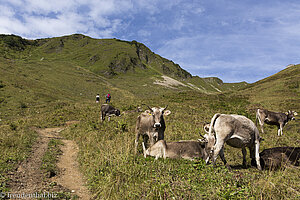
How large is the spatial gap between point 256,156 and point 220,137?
7.01 ft

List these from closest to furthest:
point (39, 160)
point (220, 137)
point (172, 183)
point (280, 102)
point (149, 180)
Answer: point (172, 183) < point (149, 180) < point (220, 137) < point (39, 160) < point (280, 102)

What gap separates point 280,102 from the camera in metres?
28.2

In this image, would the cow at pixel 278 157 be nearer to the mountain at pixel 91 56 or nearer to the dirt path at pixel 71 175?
the dirt path at pixel 71 175

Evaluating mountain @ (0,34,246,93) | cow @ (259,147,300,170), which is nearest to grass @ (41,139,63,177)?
cow @ (259,147,300,170)

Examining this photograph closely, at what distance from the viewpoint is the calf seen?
8483mm

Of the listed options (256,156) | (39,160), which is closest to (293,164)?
(256,156)

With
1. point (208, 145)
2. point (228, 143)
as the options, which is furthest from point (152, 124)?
point (228, 143)

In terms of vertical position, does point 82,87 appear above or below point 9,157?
above

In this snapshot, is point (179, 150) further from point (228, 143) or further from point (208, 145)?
point (228, 143)

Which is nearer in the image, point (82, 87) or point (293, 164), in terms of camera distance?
point (293, 164)

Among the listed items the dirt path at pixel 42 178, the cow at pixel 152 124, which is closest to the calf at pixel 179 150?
the cow at pixel 152 124

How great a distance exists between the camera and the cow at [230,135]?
293 inches

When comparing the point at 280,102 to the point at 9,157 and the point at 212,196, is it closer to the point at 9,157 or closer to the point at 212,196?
the point at 212,196

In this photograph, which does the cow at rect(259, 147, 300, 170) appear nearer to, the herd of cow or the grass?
the herd of cow
